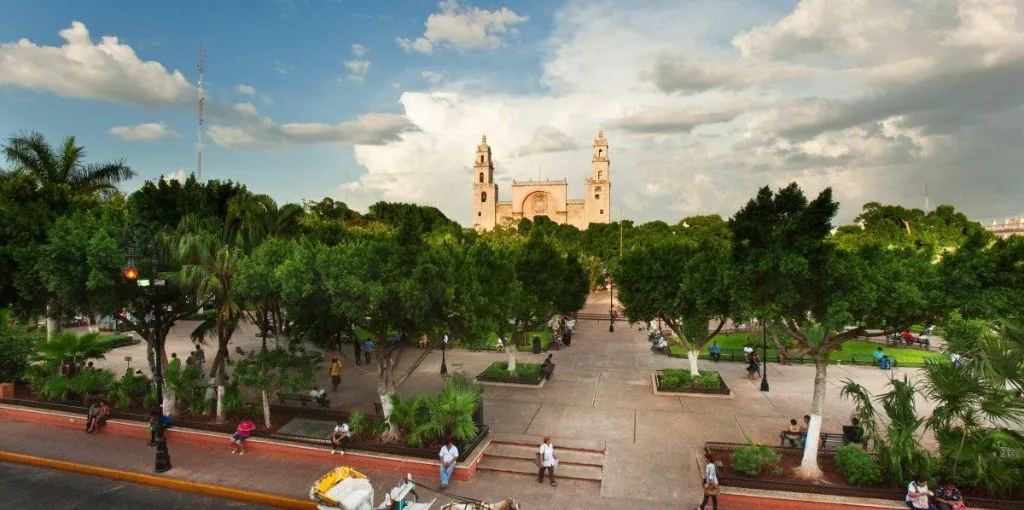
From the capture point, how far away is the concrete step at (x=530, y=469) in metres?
12.8

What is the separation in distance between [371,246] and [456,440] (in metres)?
5.26

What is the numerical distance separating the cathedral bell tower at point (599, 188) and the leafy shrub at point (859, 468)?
11734cm

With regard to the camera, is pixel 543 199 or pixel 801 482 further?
pixel 543 199

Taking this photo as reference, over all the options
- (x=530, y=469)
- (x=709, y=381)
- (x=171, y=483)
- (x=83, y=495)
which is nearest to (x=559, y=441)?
(x=530, y=469)

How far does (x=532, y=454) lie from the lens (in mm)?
13938

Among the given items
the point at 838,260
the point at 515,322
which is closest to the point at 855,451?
the point at 838,260

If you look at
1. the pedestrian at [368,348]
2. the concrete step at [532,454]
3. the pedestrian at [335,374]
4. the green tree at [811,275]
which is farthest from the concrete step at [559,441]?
the pedestrian at [368,348]

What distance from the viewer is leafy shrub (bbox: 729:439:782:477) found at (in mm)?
11773

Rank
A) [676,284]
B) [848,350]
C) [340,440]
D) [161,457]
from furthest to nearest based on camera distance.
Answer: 1. [848,350]
2. [676,284]
3. [340,440]
4. [161,457]

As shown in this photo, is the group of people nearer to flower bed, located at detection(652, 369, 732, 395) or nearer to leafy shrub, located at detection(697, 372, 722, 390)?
flower bed, located at detection(652, 369, 732, 395)

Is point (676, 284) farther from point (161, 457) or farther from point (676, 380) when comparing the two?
point (161, 457)

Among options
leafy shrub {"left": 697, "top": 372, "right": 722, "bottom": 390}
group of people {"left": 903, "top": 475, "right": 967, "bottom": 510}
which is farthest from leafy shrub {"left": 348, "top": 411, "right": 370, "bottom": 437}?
group of people {"left": 903, "top": 475, "right": 967, "bottom": 510}

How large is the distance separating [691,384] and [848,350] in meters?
14.1

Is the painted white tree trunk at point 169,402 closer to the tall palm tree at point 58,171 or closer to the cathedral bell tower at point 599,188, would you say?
the tall palm tree at point 58,171
